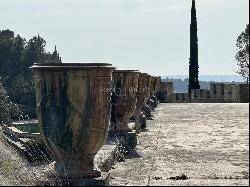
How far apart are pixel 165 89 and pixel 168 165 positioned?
1825 centimetres

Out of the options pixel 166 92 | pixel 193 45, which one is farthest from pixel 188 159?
pixel 193 45

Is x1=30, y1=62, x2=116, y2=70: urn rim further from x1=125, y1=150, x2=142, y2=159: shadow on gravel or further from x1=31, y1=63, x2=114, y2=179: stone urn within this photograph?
x1=125, y1=150, x2=142, y2=159: shadow on gravel

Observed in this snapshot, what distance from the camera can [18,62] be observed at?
6662 cm

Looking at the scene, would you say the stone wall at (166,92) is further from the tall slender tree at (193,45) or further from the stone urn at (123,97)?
the stone urn at (123,97)

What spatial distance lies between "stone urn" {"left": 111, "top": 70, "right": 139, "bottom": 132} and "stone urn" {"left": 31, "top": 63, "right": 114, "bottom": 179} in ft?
8.66

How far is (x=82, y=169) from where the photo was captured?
189 inches

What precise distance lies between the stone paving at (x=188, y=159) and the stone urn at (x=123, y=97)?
0.38 m

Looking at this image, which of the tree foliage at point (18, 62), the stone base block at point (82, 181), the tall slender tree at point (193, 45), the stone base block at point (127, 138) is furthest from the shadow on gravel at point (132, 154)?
the tree foliage at point (18, 62)

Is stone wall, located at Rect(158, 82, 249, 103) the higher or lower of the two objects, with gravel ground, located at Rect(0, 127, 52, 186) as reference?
higher

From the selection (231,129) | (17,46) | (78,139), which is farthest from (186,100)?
(17,46)

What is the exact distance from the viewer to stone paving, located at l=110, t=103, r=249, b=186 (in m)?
4.96

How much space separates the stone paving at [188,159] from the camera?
16.3ft

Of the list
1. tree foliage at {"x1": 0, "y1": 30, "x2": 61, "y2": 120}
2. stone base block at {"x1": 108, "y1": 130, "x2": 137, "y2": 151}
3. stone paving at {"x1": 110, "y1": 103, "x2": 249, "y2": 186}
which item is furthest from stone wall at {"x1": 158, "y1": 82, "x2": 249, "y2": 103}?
tree foliage at {"x1": 0, "y1": 30, "x2": 61, "y2": 120}

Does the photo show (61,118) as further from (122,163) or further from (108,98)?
(122,163)
